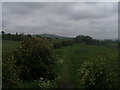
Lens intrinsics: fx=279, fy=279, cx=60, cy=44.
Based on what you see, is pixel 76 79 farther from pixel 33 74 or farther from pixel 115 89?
pixel 115 89

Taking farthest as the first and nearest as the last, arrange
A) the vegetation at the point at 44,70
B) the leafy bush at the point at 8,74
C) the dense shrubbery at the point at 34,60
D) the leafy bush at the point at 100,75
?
the dense shrubbery at the point at 34,60 < the leafy bush at the point at 100,75 < the vegetation at the point at 44,70 < the leafy bush at the point at 8,74

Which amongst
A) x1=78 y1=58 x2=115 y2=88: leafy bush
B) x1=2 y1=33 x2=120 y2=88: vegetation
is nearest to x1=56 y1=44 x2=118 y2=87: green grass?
x1=2 y1=33 x2=120 y2=88: vegetation

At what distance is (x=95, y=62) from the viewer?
18.8 meters

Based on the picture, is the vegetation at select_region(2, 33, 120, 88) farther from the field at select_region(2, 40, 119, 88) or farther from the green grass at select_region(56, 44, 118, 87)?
the green grass at select_region(56, 44, 118, 87)

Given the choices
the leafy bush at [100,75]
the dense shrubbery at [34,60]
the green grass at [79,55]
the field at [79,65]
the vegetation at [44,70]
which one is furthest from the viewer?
the green grass at [79,55]

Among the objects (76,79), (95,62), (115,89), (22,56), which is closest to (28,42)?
(22,56)

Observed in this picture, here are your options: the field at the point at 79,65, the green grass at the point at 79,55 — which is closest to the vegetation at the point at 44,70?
the field at the point at 79,65

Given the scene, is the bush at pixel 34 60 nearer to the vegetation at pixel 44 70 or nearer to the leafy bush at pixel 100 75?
the vegetation at pixel 44 70

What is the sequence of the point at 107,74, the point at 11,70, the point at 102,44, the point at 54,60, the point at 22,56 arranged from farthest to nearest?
1. the point at 102,44
2. the point at 54,60
3. the point at 22,56
4. the point at 107,74
5. the point at 11,70

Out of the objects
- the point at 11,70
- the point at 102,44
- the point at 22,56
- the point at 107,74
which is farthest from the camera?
the point at 102,44

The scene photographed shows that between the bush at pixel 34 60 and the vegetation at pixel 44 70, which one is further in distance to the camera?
the bush at pixel 34 60

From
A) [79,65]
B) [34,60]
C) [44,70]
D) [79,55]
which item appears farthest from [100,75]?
[79,55]

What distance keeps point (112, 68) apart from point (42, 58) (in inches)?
295

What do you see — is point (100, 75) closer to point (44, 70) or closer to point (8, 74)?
point (8, 74)
